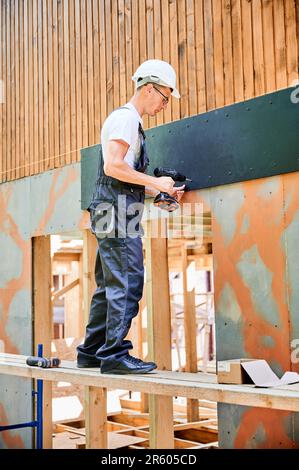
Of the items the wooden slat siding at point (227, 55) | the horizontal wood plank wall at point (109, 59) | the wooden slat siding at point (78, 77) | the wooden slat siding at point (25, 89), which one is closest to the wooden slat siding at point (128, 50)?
the horizontal wood plank wall at point (109, 59)

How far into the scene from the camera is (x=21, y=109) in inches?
239

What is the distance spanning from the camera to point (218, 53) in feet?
13.7

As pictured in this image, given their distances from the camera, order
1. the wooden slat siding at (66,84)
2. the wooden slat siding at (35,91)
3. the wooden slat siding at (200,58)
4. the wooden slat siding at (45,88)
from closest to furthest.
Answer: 1. the wooden slat siding at (200,58)
2. the wooden slat siding at (66,84)
3. the wooden slat siding at (45,88)
4. the wooden slat siding at (35,91)

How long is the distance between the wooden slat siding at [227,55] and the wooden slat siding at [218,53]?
36 mm

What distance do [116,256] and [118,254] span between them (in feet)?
Result: 0.05

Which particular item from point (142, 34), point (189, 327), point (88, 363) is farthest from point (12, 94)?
point (189, 327)

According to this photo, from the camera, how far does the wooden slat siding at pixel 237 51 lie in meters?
4.01

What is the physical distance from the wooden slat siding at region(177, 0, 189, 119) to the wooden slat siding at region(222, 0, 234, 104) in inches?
14.7

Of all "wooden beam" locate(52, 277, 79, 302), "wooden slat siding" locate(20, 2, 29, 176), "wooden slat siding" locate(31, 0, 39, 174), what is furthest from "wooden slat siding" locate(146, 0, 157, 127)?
"wooden beam" locate(52, 277, 79, 302)

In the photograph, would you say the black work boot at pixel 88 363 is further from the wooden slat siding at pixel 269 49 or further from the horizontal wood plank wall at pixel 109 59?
the wooden slat siding at pixel 269 49

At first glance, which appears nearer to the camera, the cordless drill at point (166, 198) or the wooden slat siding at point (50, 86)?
the cordless drill at point (166, 198)
